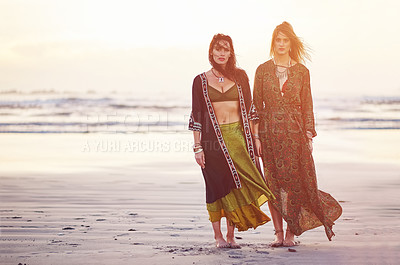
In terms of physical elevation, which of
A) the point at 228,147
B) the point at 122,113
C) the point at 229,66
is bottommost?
the point at 228,147

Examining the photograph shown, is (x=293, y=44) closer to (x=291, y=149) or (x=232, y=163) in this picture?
(x=291, y=149)

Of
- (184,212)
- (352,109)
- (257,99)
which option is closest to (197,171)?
(184,212)

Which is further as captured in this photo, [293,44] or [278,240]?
[293,44]

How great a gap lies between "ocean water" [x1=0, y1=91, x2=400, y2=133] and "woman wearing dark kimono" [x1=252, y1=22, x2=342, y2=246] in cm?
1045

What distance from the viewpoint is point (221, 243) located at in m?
4.76

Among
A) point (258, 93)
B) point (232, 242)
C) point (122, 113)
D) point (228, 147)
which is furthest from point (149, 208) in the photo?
point (122, 113)

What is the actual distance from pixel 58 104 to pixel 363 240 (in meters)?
17.9

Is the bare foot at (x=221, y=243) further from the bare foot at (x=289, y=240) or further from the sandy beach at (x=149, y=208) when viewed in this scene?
the bare foot at (x=289, y=240)

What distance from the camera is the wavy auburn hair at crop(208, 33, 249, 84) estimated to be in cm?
485

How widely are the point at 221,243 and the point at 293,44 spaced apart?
1.61 metres

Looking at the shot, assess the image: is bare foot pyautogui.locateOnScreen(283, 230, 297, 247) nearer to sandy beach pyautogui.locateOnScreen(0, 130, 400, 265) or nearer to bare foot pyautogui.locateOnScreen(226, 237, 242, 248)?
sandy beach pyautogui.locateOnScreen(0, 130, 400, 265)

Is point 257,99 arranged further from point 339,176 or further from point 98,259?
point 339,176

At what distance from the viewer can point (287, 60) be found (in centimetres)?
500

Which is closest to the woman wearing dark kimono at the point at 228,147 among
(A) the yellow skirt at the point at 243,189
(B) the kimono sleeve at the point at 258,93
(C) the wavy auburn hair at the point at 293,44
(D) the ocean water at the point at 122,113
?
(A) the yellow skirt at the point at 243,189
